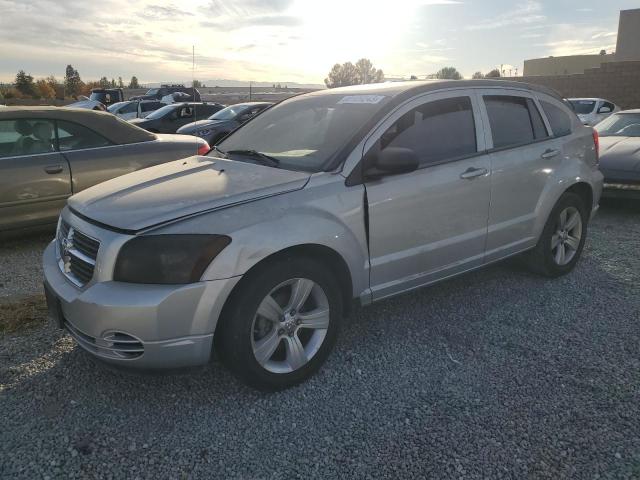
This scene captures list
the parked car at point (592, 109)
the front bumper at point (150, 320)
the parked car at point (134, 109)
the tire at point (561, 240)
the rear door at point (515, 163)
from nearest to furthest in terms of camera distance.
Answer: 1. the front bumper at point (150, 320)
2. the rear door at point (515, 163)
3. the tire at point (561, 240)
4. the parked car at point (592, 109)
5. the parked car at point (134, 109)

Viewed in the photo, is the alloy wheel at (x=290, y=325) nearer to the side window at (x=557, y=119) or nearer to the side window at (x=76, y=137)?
the side window at (x=557, y=119)

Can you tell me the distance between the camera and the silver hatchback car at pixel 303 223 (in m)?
2.58

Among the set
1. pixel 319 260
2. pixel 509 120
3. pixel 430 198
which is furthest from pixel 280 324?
pixel 509 120

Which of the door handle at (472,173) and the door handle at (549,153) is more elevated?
the door handle at (549,153)

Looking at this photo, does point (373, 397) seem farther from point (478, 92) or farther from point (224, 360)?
point (478, 92)

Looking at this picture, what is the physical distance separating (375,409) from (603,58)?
169 feet

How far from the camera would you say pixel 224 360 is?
2766mm

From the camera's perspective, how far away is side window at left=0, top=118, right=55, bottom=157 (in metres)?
5.34

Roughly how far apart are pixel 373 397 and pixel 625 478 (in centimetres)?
121

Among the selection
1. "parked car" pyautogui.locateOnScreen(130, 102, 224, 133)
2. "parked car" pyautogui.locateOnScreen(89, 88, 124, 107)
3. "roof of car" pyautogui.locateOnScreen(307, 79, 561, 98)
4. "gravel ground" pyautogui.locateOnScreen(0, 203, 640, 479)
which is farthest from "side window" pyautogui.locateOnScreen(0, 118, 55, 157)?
"parked car" pyautogui.locateOnScreen(89, 88, 124, 107)

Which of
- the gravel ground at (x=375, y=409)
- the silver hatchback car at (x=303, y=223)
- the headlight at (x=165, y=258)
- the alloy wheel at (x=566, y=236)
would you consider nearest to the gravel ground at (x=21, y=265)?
the gravel ground at (x=375, y=409)

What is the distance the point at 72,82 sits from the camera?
5097cm

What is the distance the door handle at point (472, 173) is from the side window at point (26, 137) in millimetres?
4204

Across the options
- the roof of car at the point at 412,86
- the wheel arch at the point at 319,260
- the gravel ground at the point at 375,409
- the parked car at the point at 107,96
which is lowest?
the gravel ground at the point at 375,409
